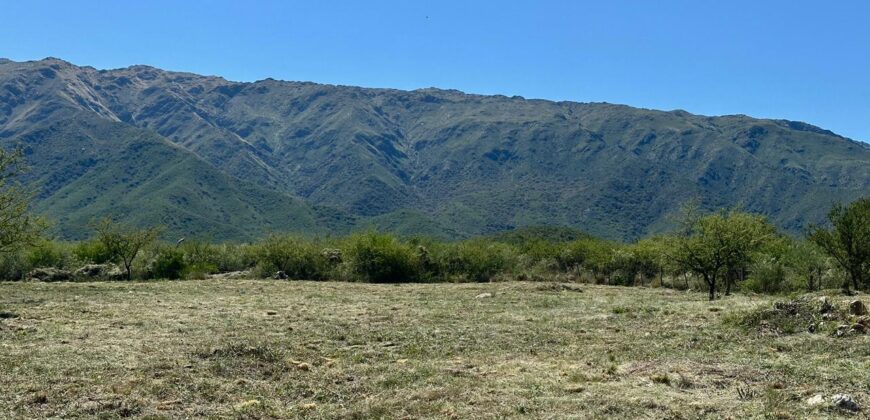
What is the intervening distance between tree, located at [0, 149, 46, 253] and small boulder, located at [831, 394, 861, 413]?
134ft

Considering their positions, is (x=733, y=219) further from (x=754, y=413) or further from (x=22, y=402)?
(x=22, y=402)

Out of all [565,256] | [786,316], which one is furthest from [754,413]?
[565,256]

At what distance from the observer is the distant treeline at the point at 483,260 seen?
4659 cm

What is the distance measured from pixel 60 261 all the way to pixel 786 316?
238ft

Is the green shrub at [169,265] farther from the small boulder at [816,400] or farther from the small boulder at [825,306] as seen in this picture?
the small boulder at [816,400]

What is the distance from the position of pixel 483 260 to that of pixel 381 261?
12932mm

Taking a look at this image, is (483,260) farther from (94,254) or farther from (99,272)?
(94,254)

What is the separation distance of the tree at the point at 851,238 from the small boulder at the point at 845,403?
36140mm

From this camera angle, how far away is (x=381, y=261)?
7131 cm

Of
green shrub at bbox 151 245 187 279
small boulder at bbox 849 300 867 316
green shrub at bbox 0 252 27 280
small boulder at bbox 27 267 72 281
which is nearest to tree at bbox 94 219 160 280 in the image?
green shrub at bbox 151 245 187 279

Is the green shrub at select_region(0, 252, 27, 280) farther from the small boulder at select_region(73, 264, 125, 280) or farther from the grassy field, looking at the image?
the grassy field

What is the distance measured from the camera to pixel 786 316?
78.7ft

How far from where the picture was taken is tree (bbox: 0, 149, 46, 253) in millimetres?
36406

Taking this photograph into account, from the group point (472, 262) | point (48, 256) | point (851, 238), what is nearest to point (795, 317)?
point (851, 238)
